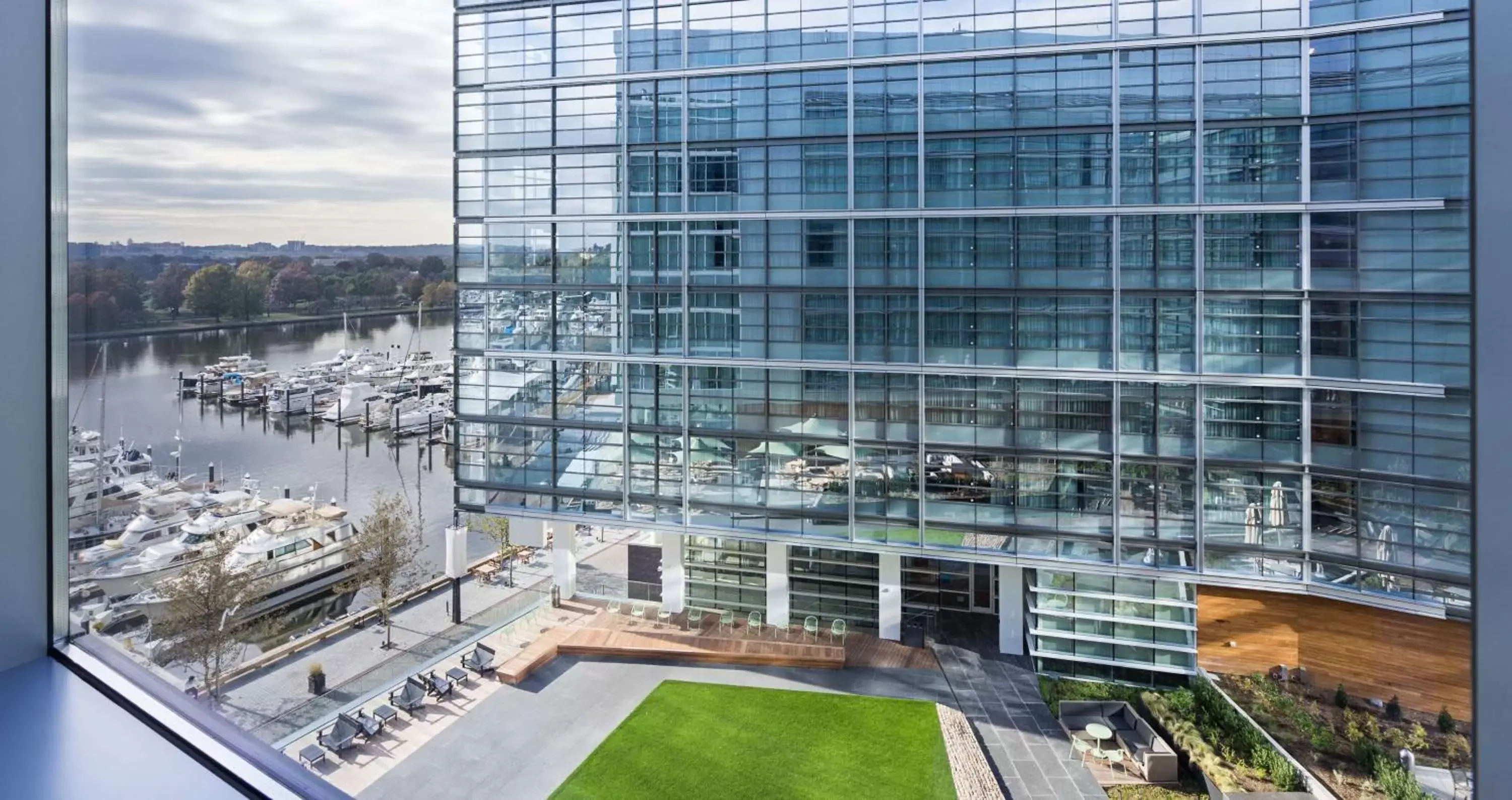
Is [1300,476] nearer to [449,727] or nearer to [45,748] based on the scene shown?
[449,727]

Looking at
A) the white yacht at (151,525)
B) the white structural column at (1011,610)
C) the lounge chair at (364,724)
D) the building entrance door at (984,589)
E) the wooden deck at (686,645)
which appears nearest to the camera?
the white yacht at (151,525)

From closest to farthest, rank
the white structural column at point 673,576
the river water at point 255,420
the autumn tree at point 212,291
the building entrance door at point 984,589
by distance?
the river water at point 255,420 → the autumn tree at point 212,291 → the building entrance door at point 984,589 → the white structural column at point 673,576

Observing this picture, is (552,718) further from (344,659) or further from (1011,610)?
(1011,610)

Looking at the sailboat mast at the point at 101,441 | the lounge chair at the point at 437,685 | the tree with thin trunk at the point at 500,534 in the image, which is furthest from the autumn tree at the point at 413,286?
the tree with thin trunk at the point at 500,534

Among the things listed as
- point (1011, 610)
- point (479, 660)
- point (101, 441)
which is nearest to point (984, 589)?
point (1011, 610)

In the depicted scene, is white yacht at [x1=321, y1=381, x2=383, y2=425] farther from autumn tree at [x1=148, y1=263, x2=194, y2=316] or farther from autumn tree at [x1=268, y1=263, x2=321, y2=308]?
autumn tree at [x1=148, y1=263, x2=194, y2=316]

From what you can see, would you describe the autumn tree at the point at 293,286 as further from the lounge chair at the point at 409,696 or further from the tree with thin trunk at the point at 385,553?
the lounge chair at the point at 409,696
